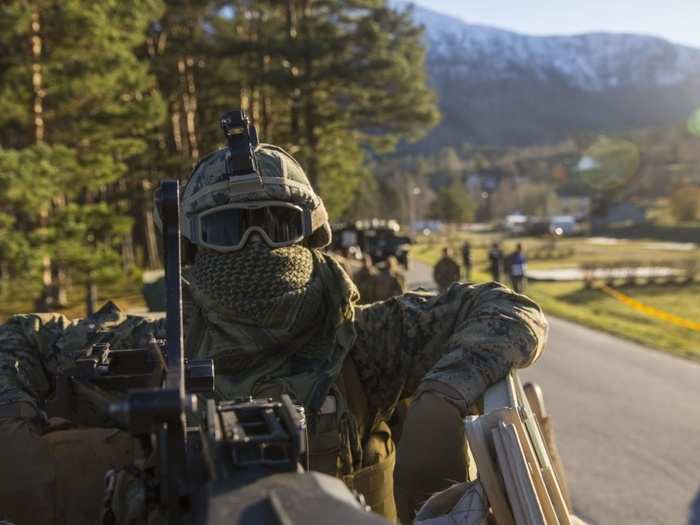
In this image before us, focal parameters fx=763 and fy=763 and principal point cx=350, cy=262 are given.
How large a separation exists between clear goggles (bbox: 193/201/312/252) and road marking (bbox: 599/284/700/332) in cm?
1387

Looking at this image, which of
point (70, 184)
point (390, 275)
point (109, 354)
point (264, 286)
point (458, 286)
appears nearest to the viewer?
point (109, 354)

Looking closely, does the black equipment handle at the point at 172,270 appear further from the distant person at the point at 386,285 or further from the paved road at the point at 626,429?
the distant person at the point at 386,285

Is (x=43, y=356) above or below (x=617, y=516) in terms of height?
above

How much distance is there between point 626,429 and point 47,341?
6318 millimetres

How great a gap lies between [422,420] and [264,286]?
64 cm

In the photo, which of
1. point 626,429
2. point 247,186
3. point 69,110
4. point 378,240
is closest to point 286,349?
point 247,186

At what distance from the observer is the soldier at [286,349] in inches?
68.1

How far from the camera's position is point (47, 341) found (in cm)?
221

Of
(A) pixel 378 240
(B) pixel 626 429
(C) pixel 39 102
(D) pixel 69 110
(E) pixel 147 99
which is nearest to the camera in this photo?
(B) pixel 626 429

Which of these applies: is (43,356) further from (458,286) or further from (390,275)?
(390,275)

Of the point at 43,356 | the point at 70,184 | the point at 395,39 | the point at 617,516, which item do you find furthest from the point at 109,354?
the point at 395,39

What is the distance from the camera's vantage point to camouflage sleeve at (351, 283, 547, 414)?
1780 mm

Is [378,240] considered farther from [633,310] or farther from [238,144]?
[238,144]

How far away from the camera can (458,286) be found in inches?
89.5
